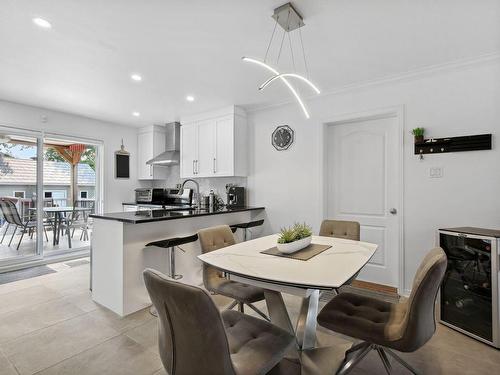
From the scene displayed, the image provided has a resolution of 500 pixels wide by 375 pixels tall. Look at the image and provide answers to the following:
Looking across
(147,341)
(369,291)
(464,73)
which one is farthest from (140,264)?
(464,73)

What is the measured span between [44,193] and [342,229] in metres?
4.75

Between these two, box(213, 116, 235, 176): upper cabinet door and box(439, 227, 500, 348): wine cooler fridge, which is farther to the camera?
box(213, 116, 235, 176): upper cabinet door

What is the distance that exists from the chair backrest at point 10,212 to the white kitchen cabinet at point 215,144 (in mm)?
2639

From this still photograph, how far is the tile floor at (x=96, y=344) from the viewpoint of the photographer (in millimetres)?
1847

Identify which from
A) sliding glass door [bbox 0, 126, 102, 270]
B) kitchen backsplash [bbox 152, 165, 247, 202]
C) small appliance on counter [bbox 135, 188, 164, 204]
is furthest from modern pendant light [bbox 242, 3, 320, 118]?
sliding glass door [bbox 0, 126, 102, 270]

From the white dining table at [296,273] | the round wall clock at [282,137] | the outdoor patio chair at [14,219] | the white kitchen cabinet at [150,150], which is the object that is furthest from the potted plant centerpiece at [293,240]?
the outdoor patio chair at [14,219]

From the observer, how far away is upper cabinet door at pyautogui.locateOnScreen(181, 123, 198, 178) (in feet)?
15.1

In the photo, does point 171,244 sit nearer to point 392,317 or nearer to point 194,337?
point 194,337

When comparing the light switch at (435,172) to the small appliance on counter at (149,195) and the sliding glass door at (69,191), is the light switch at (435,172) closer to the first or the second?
the small appliance on counter at (149,195)

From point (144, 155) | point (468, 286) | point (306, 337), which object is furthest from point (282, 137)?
point (144, 155)

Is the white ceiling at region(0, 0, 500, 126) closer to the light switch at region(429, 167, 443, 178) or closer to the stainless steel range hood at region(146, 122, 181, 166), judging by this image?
the light switch at region(429, 167, 443, 178)

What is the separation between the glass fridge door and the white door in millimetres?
668

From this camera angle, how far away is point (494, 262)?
2.10 meters

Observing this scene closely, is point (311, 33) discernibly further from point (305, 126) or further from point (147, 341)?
point (147, 341)
